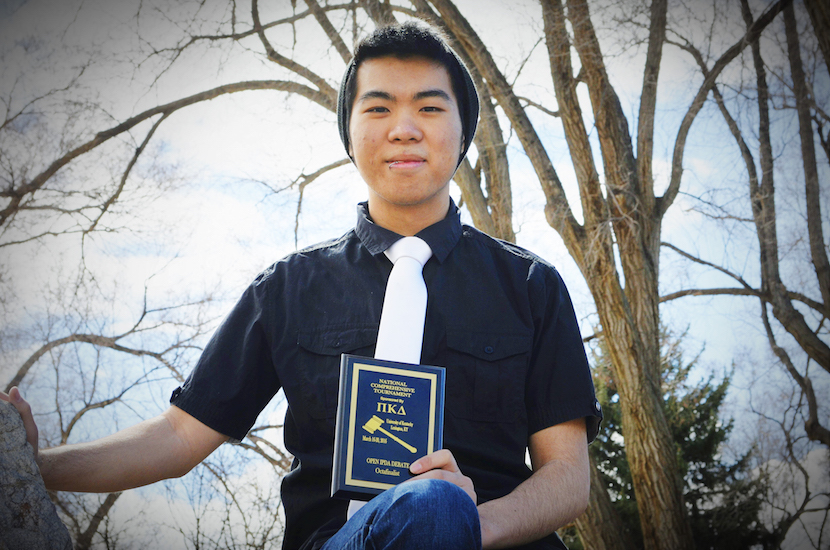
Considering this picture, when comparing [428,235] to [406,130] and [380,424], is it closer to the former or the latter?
[406,130]

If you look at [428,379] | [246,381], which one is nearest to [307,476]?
[246,381]

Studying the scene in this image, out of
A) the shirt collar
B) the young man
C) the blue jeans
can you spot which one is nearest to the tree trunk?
the young man

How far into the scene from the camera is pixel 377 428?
4.51 feet

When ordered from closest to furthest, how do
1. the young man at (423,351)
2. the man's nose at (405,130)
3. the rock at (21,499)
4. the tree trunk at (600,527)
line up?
the rock at (21,499), the young man at (423,351), the man's nose at (405,130), the tree trunk at (600,527)

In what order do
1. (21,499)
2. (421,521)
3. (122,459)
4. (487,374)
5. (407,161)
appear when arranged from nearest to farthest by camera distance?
(421,521) < (21,499) < (122,459) < (487,374) < (407,161)

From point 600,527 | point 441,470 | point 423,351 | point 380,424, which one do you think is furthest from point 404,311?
point 600,527

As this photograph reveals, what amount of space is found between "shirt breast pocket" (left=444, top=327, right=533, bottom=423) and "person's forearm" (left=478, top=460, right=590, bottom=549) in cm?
19

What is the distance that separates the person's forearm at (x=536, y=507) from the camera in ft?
4.56

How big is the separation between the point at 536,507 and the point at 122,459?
103 cm

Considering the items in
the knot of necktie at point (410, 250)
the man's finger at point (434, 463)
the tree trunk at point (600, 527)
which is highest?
the knot of necktie at point (410, 250)

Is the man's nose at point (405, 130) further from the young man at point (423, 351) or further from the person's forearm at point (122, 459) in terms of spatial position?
the person's forearm at point (122, 459)

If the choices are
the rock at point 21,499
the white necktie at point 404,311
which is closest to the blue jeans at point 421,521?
the white necktie at point 404,311

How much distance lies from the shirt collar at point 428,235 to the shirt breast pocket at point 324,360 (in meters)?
0.27

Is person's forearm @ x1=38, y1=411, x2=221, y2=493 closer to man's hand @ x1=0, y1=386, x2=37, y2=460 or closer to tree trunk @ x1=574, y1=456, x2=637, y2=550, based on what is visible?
man's hand @ x1=0, y1=386, x2=37, y2=460
